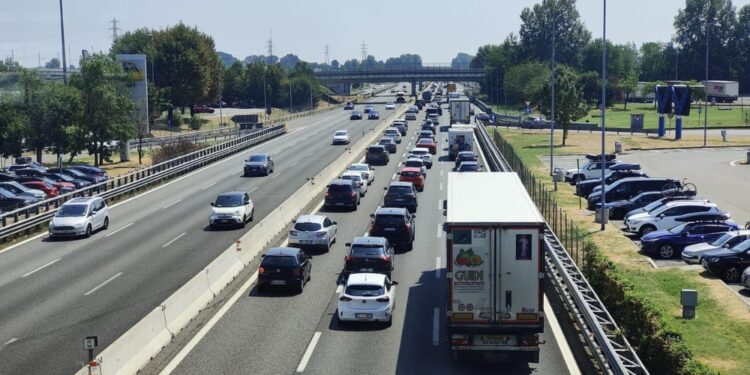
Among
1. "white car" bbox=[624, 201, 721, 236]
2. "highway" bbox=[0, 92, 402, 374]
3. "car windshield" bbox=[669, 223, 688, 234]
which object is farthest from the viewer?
"white car" bbox=[624, 201, 721, 236]

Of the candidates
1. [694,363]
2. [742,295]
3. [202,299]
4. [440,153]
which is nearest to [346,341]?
[202,299]

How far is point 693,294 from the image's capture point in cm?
2373

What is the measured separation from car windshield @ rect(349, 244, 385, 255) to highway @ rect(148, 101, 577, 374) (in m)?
1.26

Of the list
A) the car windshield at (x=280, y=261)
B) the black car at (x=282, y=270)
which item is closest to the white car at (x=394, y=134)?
the black car at (x=282, y=270)

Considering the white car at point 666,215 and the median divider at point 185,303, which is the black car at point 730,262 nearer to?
the white car at point 666,215

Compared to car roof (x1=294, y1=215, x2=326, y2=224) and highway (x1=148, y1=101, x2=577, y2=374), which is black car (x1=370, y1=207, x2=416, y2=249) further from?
highway (x1=148, y1=101, x2=577, y2=374)

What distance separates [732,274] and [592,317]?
1150 cm

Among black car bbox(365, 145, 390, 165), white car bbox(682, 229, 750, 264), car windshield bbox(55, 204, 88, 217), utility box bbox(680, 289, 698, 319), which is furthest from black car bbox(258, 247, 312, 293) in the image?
black car bbox(365, 145, 390, 165)

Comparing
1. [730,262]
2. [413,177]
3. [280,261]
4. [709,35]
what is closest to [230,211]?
[280,261]

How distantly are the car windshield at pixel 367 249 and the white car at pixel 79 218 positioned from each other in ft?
48.0

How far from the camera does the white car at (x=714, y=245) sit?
1242 inches

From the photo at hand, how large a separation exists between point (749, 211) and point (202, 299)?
29652mm

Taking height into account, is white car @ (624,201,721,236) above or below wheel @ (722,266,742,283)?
above

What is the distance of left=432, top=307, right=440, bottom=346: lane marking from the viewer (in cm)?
2279
